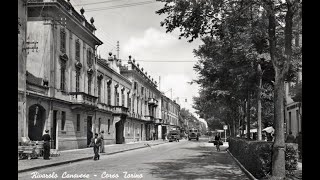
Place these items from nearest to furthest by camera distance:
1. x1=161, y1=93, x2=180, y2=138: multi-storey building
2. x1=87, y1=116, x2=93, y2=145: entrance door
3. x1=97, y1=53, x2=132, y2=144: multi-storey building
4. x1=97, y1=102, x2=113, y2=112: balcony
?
x1=87, y1=116, x2=93, y2=145: entrance door
x1=97, y1=102, x2=113, y2=112: balcony
x1=97, y1=53, x2=132, y2=144: multi-storey building
x1=161, y1=93, x2=180, y2=138: multi-storey building

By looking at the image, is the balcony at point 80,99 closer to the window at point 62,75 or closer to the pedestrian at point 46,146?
the window at point 62,75

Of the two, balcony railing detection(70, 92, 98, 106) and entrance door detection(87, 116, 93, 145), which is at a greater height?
balcony railing detection(70, 92, 98, 106)

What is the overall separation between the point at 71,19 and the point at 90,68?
7.10 metres

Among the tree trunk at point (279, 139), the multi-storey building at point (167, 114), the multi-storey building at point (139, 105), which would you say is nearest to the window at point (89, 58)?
the multi-storey building at point (139, 105)

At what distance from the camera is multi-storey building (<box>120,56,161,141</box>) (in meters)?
58.0

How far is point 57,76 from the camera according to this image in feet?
98.1

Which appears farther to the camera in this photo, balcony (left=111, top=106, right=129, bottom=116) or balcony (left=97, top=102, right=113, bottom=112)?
balcony (left=111, top=106, right=129, bottom=116)

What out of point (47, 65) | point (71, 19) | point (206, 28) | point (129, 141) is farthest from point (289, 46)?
point (129, 141)

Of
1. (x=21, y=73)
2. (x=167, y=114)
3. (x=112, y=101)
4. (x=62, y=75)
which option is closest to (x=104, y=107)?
(x=112, y=101)

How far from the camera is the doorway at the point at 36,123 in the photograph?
27.2 meters

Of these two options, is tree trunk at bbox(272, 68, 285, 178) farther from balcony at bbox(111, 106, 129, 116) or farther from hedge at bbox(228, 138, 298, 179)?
balcony at bbox(111, 106, 129, 116)

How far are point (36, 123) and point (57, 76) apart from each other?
4180 millimetres

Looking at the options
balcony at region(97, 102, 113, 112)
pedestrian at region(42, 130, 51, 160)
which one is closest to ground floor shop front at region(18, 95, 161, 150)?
balcony at region(97, 102, 113, 112)

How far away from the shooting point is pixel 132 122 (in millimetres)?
57969
